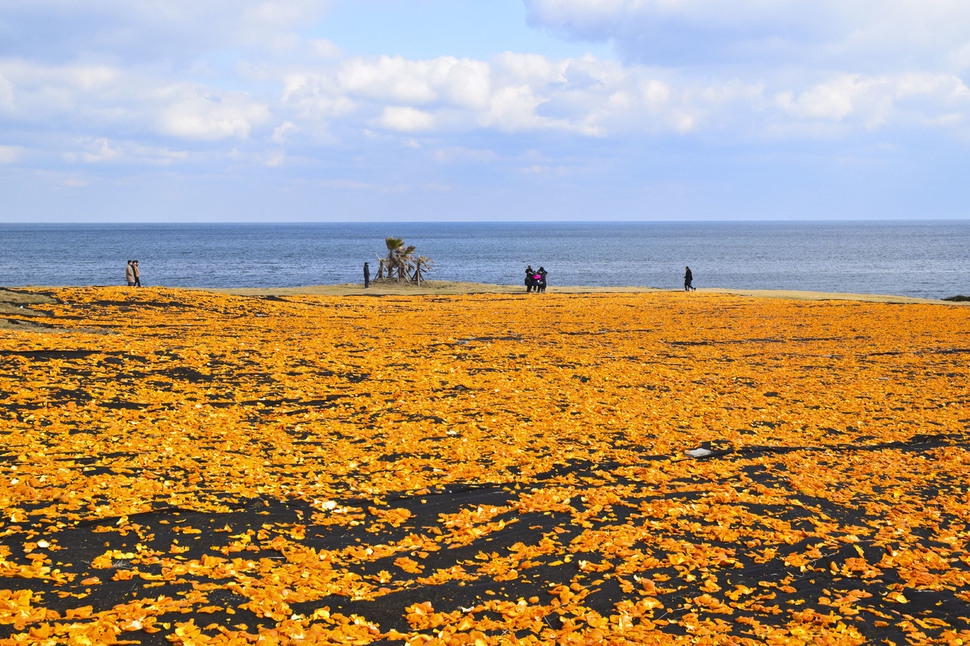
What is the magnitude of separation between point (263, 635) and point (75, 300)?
26986 millimetres

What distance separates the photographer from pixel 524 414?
14.0 metres

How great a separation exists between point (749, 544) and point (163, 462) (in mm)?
7501

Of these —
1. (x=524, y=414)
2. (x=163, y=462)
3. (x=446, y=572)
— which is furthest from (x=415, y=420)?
(x=446, y=572)

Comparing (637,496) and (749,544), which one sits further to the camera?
(637,496)

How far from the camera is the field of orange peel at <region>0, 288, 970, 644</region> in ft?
21.8

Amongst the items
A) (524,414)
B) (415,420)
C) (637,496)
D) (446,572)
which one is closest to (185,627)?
(446,572)

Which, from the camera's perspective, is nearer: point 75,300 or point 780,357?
point 780,357

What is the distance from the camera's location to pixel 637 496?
9844 mm

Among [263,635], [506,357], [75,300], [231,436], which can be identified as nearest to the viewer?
[263,635]

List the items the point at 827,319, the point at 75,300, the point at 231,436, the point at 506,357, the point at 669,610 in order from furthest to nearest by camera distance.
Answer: the point at 827,319, the point at 75,300, the point at 506,357, the point at 231,436, the point at 669,610

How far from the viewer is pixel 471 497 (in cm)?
972

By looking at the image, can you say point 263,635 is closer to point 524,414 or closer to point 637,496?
point 637,496

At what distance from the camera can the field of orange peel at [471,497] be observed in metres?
6.65

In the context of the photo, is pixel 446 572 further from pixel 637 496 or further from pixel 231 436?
pixel 231 436
